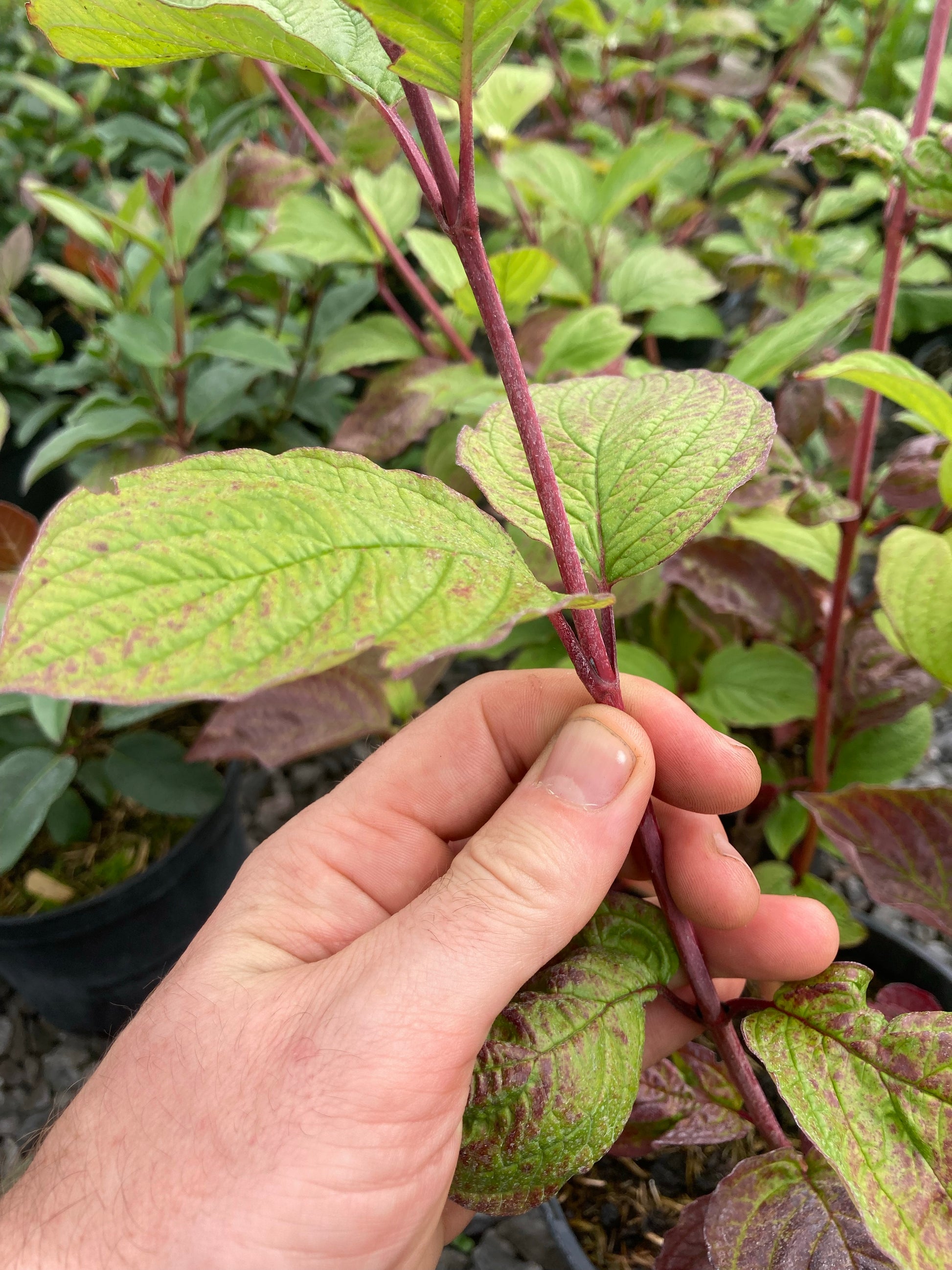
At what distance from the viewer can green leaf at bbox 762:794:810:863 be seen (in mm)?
1121

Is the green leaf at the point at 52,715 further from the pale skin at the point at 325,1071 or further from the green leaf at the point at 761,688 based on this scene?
the green leaf at the point at 761,688

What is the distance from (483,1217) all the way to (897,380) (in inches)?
50.4

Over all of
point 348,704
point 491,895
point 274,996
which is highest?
point 491,895

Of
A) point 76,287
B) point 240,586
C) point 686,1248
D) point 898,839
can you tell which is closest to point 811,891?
point 898,839

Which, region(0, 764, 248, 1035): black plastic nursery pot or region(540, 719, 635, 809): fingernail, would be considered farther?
region(0, 764, 248, 1035): black plastic nursery pot

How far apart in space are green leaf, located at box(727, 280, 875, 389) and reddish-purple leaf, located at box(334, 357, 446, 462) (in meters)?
0.45

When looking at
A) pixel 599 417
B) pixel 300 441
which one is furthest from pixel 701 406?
pixel 300 441

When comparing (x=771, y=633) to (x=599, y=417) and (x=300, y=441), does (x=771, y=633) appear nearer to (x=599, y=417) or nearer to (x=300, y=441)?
(x=599, y=417)

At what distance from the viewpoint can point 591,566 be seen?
56 centimetres

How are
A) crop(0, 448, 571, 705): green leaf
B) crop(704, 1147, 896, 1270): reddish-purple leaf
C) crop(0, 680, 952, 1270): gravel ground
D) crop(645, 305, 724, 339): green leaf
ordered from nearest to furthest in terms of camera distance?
crop(0, 448, 571, 705): green leaf → crop(704, 1147, 896, 1270): reddish-purple leaf → crop(0, 680, 952, 1270): gravel ground → crop(645, 305, 724, 339): green leaf

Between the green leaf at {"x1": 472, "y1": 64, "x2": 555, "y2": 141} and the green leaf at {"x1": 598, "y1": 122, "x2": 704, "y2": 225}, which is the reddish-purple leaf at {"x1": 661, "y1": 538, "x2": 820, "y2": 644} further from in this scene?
the green leaf at {"x1": 472, "y1": 64, "x2": 555, "y2": 141}

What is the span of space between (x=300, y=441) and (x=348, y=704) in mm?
739

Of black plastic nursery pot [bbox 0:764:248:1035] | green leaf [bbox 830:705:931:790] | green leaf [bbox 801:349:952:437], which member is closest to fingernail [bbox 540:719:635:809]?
green leaf [bbox 801:349:952:437]

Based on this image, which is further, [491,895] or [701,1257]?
[701,1257]
